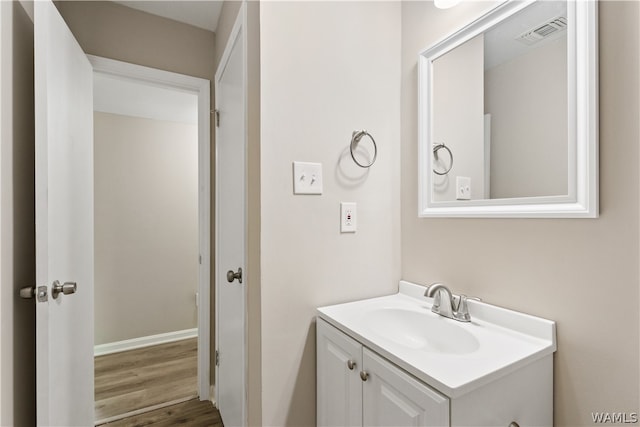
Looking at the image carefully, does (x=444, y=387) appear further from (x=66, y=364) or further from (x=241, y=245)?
(x=66, y=364)

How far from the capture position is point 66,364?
1.24 metres

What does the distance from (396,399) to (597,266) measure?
0.67m

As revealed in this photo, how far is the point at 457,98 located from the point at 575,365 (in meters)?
1.01

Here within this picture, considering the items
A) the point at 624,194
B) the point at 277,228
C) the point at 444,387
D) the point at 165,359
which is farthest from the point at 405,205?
the point at 165,359

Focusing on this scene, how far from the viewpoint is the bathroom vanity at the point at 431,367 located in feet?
2.37

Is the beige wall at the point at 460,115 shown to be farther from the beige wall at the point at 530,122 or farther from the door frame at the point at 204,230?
the door frame at the point at 204,230

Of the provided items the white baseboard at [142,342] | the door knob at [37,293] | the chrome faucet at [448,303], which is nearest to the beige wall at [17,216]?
the door knob at [37,293]

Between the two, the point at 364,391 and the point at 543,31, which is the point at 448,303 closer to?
the point at 364,391

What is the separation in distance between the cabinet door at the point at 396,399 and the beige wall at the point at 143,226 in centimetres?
279

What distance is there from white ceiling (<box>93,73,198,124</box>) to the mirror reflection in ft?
6.36

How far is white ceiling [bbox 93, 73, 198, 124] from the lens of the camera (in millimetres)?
2420

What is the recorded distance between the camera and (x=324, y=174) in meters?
1.25

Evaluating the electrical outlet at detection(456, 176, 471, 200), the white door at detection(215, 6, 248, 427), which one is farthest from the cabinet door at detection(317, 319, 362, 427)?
the electrical outlet at detection(456, 176, 471, 200)

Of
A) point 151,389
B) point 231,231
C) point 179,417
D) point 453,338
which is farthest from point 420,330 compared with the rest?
point 151,389
